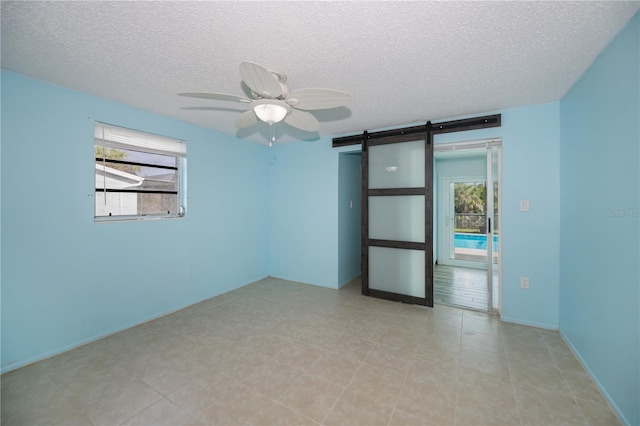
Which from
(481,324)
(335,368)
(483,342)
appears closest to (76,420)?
(335,368)

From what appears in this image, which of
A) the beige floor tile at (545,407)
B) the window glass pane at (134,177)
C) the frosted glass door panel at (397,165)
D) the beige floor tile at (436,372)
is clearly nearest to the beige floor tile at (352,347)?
the beige floor tile at (436,372)

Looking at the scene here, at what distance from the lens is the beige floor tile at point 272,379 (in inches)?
73.4

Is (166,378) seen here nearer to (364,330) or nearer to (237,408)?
(237,408)

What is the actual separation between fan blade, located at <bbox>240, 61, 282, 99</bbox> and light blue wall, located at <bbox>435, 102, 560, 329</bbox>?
288 cm

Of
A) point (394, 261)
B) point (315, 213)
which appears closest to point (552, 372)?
point (394, 261)

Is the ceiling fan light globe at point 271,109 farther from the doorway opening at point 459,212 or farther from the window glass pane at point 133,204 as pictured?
the doorway opening at point 459,212

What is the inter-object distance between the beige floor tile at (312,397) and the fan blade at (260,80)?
2187 millimetres

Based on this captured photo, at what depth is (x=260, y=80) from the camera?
4.96ft

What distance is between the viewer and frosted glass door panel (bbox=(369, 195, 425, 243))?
11.5 feet

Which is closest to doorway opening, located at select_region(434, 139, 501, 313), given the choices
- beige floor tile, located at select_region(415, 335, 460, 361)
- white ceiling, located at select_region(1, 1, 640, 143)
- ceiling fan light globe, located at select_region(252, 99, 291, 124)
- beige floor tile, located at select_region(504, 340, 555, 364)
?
beige floor tile, located at select_region(504, 340, 555, 364)

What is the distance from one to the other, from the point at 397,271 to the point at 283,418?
2529 mm

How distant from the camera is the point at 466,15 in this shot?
58.0 inches

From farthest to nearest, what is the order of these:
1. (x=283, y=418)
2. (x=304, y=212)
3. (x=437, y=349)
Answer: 1. (x=304, y=212)
2. (x=437, y=349)
3. (x=283, y=418)

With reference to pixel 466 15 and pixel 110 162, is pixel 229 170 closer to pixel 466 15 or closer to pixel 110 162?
pixel 110 162
